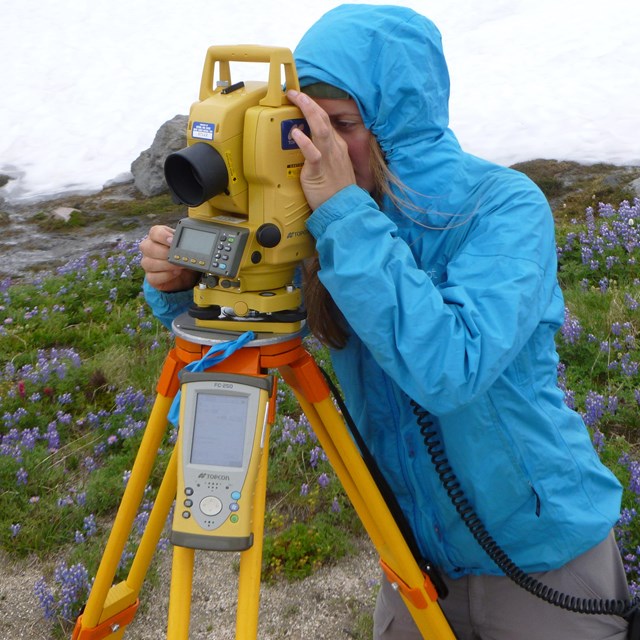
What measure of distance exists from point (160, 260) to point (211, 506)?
82cm

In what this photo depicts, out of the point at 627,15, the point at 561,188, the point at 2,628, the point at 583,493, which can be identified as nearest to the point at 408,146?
the point at 583,493

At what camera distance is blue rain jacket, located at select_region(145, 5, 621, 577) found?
203cm

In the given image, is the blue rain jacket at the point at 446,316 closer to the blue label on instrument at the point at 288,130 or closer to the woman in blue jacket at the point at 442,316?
the woman in blue jacket at the point at 442,316

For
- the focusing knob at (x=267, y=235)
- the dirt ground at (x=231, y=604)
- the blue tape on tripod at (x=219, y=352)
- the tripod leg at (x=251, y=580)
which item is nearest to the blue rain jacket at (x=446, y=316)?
the focusing knob at (x=267, y=235)

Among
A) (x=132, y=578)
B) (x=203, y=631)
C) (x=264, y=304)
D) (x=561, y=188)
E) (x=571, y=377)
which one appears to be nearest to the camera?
(x=264, y=304)

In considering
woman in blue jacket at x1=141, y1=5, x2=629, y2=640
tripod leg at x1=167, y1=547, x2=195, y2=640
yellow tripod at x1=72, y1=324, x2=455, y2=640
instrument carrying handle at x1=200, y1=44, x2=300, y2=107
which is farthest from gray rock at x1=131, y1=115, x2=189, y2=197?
tripod leg at x1=167, y1=547, x2=195, y2=640

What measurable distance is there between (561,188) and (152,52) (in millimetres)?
9025

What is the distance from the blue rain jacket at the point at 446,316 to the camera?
2031 mm

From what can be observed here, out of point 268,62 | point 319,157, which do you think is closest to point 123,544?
point 319,157

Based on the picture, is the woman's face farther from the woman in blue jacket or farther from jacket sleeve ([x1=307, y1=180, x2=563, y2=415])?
jacket sleeve ([x1=307, y1=180, x2=563, y2=415])

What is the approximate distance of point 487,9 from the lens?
15914mm

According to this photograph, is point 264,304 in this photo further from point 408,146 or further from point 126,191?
point 126,191

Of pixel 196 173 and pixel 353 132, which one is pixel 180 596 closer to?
pixel 196 173

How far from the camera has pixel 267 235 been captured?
6.94 ft
